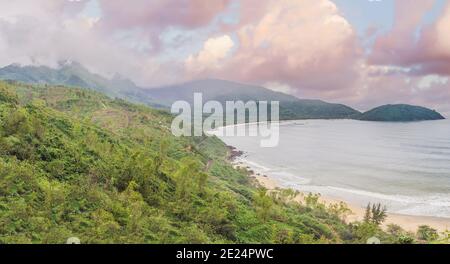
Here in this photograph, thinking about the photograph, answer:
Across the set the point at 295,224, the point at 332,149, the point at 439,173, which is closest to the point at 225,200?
the point at 295,224

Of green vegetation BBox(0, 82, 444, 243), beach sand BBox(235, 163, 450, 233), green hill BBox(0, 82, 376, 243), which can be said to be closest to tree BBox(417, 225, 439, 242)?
beach sand BBox(235, 163, 450, 233)

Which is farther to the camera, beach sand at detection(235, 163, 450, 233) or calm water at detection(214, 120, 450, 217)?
calm water at detection(214, 120, 450, 217)

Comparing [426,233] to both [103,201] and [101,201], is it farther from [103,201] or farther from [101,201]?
[101,201]

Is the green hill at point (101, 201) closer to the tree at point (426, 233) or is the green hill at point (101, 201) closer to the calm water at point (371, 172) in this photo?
the tree at point (426, 233)

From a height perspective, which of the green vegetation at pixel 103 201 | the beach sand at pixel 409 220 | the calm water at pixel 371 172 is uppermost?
the green vegetation at pixel 103 201

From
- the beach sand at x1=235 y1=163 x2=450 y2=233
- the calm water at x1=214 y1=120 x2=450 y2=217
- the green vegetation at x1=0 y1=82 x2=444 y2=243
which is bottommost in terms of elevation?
the beach sand at x1=235 y1=163 x2=450 y2=233

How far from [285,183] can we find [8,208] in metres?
63.5

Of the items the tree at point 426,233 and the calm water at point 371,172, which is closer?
the tree at point 426,233

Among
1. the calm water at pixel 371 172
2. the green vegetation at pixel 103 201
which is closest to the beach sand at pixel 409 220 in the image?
the calm water at pixel 371 172

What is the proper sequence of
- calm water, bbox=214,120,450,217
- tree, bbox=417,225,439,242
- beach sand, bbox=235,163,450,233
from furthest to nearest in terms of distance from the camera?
calm water, bbox=214,120,450,217 → beach sand, bbox=235,163,450,233 → tree, bbox=417,225,439,242

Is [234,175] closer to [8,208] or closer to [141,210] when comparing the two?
[141,210]

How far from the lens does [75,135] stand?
37.8m

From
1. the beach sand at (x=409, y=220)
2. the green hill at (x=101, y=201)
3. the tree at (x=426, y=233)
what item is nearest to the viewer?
the green hill at (x=101, y=201)

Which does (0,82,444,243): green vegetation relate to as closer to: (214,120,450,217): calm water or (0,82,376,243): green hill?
(0,82,376,243): green hill
